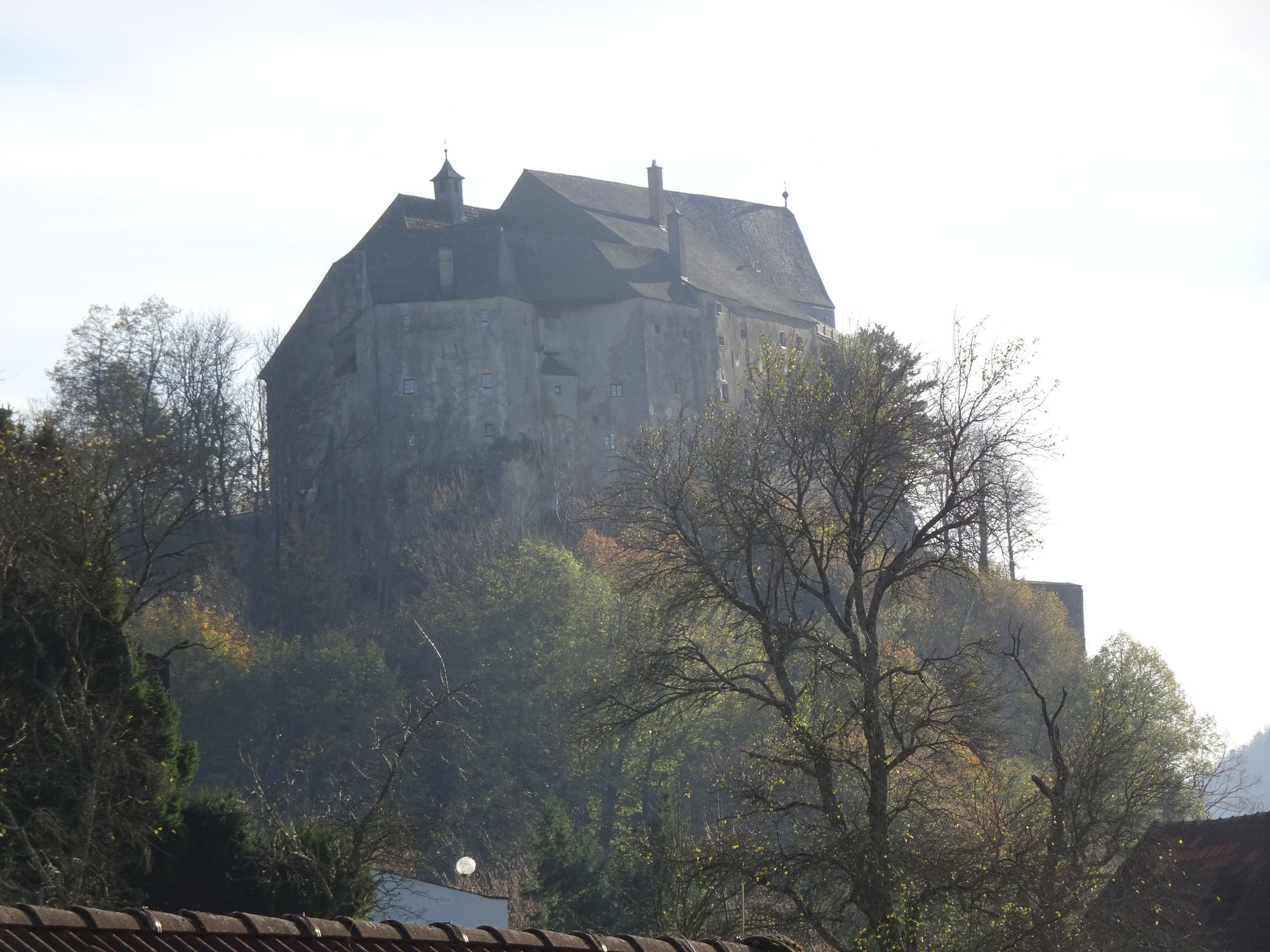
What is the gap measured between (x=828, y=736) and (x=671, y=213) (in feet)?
229

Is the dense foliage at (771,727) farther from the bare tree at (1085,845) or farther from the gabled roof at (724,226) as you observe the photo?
the gabled roof at (724,226)

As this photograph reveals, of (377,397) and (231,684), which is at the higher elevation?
(377,397)

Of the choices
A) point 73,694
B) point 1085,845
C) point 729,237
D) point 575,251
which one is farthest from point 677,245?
point 1085,845

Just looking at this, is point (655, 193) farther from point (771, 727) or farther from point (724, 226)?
point (771, 727)

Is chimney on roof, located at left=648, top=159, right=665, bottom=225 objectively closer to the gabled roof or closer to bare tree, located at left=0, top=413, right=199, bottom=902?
the gabled roof

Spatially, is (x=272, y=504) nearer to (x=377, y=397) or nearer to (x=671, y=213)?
(x=377, y=397)

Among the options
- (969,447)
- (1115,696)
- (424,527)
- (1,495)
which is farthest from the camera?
(424,527)

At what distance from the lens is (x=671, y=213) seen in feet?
292

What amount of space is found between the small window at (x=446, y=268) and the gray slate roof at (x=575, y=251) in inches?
10.4

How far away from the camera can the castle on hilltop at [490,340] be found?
76.1m

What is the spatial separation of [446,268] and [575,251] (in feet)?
28.2

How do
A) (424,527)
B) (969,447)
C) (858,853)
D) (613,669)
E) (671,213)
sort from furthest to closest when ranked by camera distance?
(671,213) < (424,527) < (613,669) < (969,447) < (858,853)

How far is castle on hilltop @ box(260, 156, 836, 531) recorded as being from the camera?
7612 cm

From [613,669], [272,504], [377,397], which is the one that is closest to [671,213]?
[377,397]
